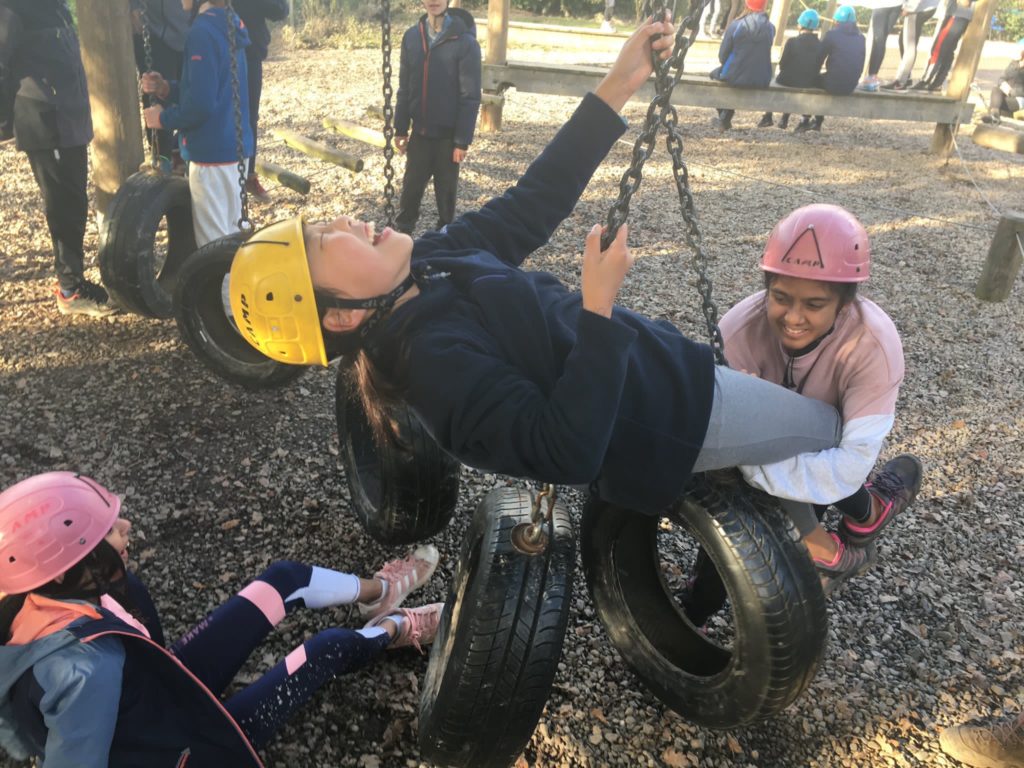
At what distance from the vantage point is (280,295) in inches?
76.4

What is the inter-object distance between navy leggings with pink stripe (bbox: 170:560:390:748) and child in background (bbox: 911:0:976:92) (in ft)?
32.5

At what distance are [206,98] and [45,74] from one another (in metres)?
0.79

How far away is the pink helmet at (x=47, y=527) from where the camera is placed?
1729mm

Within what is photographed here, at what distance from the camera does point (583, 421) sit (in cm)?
159

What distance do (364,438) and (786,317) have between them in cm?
175

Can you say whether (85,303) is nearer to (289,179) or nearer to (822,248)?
(289,179)

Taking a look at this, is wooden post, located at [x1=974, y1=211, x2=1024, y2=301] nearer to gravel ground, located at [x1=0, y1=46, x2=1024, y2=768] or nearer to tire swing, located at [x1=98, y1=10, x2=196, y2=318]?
gravel ground, located at [x1=0, y1=46, x2=1024, y2=768]

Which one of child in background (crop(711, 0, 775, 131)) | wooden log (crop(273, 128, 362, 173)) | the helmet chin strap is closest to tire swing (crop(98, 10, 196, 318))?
wooden log (crop(273, 128, 362, 173))

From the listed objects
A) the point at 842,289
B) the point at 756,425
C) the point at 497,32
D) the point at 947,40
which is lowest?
the point at 756,425

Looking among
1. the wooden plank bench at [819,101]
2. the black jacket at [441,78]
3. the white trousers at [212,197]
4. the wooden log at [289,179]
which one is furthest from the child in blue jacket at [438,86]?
the wooden plank bench at [819,101]

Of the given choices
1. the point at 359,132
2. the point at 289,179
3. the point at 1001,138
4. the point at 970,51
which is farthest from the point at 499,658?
the point at 970,51

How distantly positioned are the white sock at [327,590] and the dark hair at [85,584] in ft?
1.89

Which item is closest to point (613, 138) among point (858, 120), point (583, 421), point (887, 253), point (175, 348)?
point (583, 421)

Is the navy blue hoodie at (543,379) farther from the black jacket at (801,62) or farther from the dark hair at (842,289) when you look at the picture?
the black jacket at (801,62)
